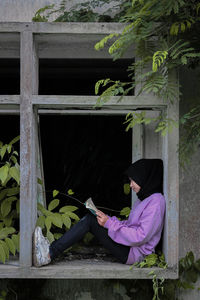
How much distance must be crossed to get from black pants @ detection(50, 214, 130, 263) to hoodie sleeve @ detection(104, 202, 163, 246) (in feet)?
0.35

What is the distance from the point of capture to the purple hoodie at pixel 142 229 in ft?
12.8

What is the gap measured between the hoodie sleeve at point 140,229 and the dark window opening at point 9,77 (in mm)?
2641

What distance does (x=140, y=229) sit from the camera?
3.90 m

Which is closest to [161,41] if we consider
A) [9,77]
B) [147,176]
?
[147,176]

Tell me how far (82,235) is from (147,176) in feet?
2.72

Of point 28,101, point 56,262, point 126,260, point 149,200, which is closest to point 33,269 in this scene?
point 56,262

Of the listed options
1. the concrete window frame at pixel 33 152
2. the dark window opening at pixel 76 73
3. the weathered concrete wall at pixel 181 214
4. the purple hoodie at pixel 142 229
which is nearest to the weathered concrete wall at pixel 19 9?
the weathered concrete wall at pixel 181 214

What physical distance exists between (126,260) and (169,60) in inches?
73.4

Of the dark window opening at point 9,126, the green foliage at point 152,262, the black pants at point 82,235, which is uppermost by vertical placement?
the dark window opening at point 9,126

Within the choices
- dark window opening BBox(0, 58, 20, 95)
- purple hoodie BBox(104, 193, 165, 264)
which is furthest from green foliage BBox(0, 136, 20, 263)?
dark window opening BBox(0, 58, 20, 95)

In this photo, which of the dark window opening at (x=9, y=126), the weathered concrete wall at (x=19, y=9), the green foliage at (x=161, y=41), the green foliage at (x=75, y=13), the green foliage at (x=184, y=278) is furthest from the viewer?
the dark window opening at (x=9, y=126)

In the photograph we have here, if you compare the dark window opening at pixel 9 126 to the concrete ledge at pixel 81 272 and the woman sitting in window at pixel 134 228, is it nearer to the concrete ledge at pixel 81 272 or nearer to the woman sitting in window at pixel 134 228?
the woman sitting in window at pixel 134 228

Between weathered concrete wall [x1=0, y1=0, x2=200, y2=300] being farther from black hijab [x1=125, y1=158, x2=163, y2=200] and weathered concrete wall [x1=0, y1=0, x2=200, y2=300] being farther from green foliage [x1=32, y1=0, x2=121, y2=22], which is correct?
black hijab [x1=125, y1=158, x2=163, y2=200]

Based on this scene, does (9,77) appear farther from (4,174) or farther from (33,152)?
(4,174)
